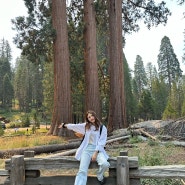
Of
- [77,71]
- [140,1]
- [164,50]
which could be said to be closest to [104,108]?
[77,71]

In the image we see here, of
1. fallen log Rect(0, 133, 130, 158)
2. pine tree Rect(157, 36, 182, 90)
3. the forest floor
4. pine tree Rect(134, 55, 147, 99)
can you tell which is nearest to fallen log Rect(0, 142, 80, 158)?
fallen log Rect(0, 133, 130, 158)

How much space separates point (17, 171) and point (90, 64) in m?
13.2

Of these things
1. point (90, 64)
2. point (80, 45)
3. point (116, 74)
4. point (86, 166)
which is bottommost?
point (86, 166)

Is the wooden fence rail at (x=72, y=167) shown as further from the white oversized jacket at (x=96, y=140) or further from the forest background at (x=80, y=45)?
the forest background at (x=80, y=45)

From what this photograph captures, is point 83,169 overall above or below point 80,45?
below

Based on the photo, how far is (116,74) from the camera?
2042 centimetres

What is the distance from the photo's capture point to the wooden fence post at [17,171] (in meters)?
6.47

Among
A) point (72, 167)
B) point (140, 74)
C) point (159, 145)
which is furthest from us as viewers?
point (140, 74)

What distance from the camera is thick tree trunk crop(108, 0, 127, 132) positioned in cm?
1981

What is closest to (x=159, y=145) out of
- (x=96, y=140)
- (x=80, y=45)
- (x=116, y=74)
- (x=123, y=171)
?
(x=96, y=140)

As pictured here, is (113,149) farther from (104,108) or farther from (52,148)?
(104,108)

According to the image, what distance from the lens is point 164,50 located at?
7112cm

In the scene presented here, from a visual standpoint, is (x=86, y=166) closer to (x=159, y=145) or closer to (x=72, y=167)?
(x=72, y=167)

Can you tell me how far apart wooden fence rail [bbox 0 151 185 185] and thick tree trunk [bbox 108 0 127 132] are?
13.1 meters
